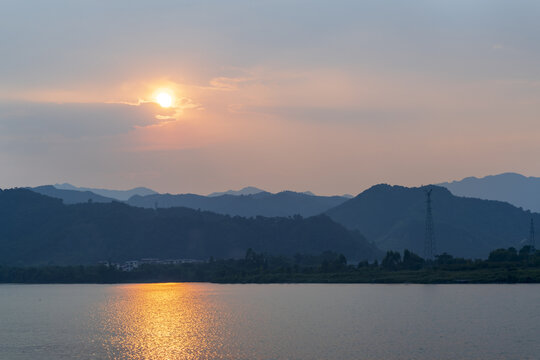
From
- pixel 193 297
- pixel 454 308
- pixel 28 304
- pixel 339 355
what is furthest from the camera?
pixel 193 297

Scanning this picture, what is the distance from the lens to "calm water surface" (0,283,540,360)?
255 feet

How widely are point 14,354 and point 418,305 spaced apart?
76.6 m

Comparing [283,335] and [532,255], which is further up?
[532,255]

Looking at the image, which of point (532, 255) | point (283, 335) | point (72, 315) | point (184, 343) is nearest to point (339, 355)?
point (283, 335)

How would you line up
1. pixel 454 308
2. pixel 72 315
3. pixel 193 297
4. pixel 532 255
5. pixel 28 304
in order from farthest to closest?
1. pixel 532 255
2. pixel 193 297
3. pixel 28 304
4. pixel 72 315
5. pixel 454 308

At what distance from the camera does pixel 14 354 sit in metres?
79.9

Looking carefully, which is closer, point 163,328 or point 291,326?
point 291,326

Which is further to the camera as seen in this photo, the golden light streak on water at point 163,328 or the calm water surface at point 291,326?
the golden light streak on water at point 163,328

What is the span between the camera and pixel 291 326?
101375mm

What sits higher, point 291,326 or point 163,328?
point 291,326

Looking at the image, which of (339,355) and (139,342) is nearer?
(339,355)

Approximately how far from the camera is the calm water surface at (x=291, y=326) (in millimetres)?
77750

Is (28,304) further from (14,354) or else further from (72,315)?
(14,354)

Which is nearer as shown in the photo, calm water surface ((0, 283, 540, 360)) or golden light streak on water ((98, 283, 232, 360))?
calm water surface ((0, 283, 540, 360))
